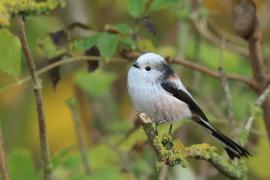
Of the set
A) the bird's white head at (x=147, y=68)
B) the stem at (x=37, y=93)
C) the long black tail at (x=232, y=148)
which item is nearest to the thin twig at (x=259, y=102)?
the long black tail at (x=232, y=148)

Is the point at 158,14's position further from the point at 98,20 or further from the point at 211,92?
the point at 211,92

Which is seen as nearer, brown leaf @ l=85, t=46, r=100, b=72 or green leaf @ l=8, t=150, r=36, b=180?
brown leaf @ l=85, t=46, r=100, b=72

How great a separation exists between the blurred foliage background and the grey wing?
19 centimetres

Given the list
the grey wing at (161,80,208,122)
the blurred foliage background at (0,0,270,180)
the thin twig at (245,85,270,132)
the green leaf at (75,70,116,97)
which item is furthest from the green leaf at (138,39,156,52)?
the green leaf at (75,70,116,97)

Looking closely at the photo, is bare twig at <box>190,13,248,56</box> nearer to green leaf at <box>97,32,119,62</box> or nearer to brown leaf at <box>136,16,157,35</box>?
brown leaf at <box>136,16,157,35</box>

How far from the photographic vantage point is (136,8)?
280 centimetres

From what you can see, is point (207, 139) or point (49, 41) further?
point (207, 139)

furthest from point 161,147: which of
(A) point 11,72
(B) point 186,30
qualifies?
(B) point 186,30

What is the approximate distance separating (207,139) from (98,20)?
161 cm

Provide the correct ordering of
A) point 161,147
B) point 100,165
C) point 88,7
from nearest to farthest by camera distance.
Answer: point 161,147 → point 100,165 → point 88,7

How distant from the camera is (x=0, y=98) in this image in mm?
5492

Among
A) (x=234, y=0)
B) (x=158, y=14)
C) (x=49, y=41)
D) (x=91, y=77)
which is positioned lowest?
(x=234, y=0)

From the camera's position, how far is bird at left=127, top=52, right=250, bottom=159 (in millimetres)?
2611

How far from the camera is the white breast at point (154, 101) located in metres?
2.60
